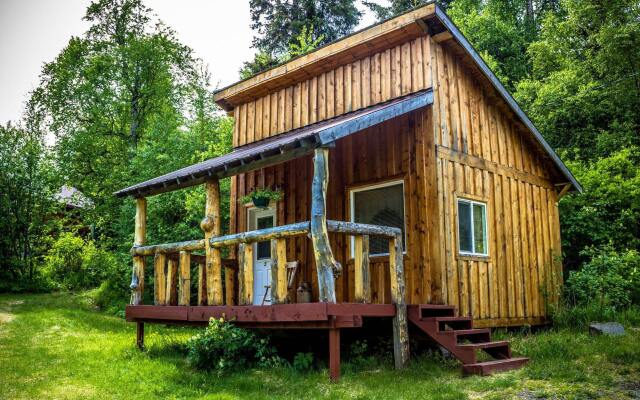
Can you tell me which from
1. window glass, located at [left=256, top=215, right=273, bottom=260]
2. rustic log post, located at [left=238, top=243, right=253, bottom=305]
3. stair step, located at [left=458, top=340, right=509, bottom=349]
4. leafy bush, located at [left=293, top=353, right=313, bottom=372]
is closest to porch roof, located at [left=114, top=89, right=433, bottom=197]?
rustic log post, located at [left=238, top=243, right=253, bottom=305]

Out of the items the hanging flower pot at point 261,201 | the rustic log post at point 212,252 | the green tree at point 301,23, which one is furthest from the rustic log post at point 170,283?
the green tree at point 301,23

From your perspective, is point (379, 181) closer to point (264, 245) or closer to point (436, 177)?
point (436, 177)

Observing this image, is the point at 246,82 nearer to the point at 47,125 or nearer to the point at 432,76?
the point at 432,76

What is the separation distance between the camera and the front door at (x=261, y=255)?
11.4 meters

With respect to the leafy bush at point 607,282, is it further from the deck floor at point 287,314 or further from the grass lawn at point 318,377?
the deck floor at point 287,314

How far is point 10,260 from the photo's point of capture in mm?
19828

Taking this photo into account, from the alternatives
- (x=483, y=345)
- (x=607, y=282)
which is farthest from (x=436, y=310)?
(x=607, y=282)

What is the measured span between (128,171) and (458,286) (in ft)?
58.3

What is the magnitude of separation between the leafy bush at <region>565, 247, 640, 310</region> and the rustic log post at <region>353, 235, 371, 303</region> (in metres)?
6.06

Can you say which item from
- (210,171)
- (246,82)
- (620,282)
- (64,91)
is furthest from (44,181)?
(620,282)

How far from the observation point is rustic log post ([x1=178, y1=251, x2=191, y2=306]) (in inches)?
370

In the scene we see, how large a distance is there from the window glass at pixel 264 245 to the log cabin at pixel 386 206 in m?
0.03

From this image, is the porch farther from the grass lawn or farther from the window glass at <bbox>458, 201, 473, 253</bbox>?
the window glass at <bbox>458, 201, 473, 253</bbox>

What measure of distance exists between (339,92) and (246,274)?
4420 millimetres
